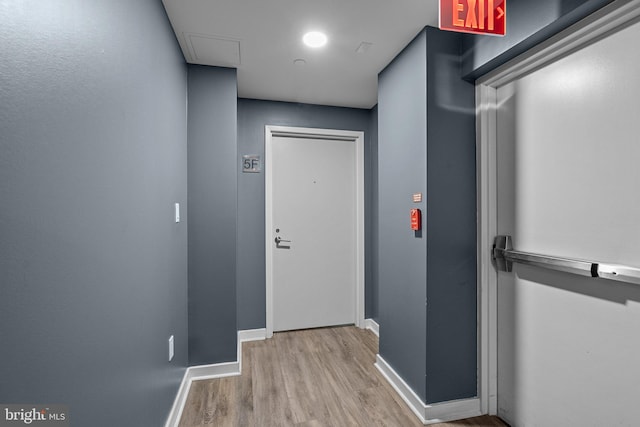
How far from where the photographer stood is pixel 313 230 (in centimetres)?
341

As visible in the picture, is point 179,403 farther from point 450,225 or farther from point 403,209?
point 450,225

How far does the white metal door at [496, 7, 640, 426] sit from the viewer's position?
4.22ft

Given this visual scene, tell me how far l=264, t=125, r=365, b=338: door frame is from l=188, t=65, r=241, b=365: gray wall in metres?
0.73

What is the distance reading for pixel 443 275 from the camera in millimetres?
1946

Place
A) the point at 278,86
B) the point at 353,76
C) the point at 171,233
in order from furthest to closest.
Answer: the point at 278,86 → the point at 353,76 → the point at 171,233

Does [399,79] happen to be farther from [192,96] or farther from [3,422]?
[3,422]

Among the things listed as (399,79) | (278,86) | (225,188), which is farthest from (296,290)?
(399,79)

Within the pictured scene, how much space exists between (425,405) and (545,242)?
3.89ft

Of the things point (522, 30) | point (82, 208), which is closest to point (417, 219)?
point (522, 30)

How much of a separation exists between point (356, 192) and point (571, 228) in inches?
85.4

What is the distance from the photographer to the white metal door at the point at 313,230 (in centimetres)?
332

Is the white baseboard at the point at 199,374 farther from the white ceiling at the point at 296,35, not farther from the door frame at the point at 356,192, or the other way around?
the white ceiling at the point at 296,35

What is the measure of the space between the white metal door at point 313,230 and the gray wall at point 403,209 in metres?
0.95

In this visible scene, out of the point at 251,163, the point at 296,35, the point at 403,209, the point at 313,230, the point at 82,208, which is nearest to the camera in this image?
the point at 82,208
